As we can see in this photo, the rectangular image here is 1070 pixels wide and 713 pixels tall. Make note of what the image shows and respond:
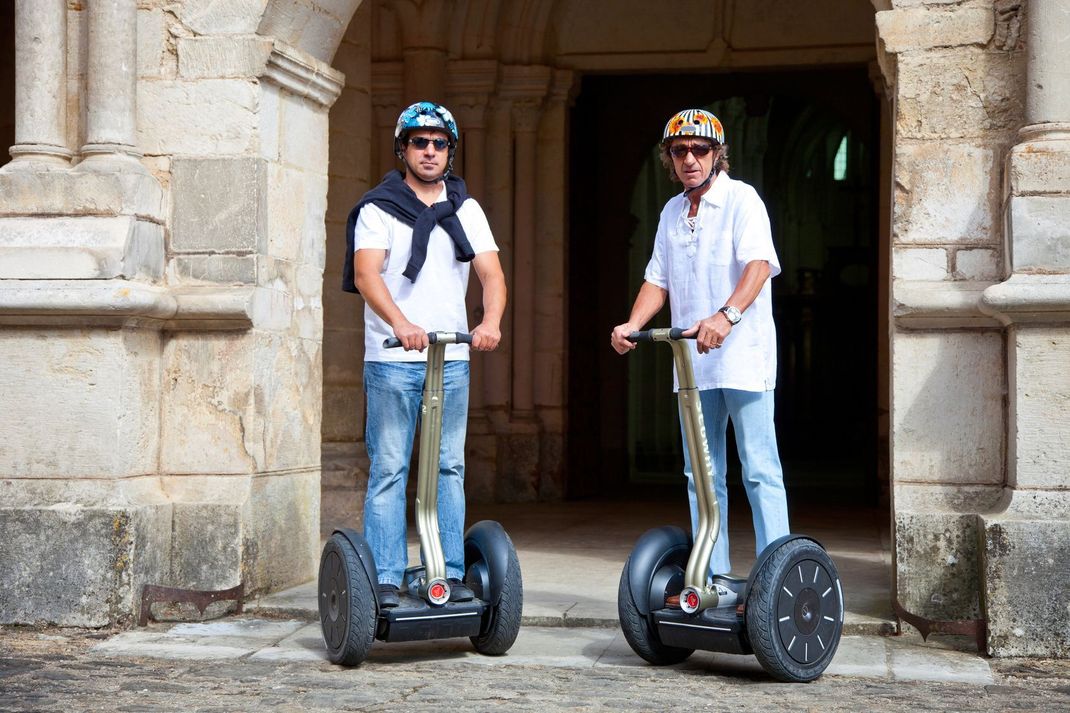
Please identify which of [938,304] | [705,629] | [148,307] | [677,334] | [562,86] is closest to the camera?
[677,334]

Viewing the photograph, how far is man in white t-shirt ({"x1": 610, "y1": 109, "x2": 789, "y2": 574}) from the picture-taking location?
15.1 ft

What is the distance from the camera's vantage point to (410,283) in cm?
486

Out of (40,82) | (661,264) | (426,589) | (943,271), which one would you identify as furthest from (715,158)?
(40,82)

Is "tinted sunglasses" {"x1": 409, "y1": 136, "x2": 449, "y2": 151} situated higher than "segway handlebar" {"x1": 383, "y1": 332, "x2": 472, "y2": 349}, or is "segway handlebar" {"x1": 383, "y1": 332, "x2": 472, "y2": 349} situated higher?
"tinted sunglasses" {"x1": 409, "y1": 136, "x2": 449, "y2": 151}

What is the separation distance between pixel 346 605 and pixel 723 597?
1.12 m

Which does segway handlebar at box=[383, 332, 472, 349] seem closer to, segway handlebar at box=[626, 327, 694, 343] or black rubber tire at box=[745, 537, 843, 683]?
segway handlebar at box=[626, 327, 694, 343]

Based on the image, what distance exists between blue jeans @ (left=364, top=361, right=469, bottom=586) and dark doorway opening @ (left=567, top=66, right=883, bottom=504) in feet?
19.2

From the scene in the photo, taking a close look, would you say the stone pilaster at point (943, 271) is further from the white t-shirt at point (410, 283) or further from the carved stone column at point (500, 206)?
the carved stone column at point (500, 206)

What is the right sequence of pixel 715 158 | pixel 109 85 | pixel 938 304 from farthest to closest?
pixel 109 85 < pixel 938 304 < pixel 715 158

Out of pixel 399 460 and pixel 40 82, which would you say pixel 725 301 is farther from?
pixel 40 82

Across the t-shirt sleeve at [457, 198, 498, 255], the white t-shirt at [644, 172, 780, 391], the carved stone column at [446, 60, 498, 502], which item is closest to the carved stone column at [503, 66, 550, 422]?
the carved stone column at [446, 60, 498, 502]

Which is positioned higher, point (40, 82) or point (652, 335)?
point (40, 82)

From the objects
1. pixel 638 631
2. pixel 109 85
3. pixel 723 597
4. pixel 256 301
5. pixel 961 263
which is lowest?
pixel 638 631

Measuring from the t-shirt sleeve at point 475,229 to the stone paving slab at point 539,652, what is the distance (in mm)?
1300
